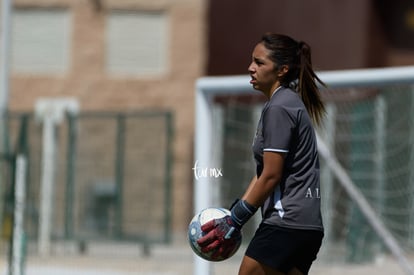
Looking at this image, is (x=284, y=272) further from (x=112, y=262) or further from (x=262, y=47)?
(x=112, y=262)

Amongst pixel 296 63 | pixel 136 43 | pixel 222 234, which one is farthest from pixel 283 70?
pixel 136 43

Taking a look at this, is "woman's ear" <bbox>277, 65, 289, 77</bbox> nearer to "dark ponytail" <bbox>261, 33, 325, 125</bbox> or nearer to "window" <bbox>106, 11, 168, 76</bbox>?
"dark ponytail" <bbox>261, 33, 325, 125</bbox>

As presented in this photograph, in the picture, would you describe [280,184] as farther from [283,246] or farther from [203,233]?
[203,233]

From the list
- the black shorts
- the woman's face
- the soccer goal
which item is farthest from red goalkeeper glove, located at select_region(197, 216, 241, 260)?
the soccer goal

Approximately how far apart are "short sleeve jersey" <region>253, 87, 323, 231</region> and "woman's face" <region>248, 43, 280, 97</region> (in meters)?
0.08

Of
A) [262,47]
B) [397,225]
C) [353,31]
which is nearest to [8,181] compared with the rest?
[397,225]

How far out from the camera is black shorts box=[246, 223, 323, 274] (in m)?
6.46

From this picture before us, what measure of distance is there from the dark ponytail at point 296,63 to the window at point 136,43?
56.4ft

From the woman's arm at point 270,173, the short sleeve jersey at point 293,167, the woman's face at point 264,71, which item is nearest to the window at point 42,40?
the woman's face at point 264,71

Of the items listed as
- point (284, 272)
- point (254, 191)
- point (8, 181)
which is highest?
point (254, 191)

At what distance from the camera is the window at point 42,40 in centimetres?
2392

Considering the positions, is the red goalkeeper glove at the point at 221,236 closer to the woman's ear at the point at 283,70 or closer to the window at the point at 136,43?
the woman's ear at the point at 283,70

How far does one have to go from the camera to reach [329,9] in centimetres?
2036

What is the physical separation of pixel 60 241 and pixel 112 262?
5.68 ft
